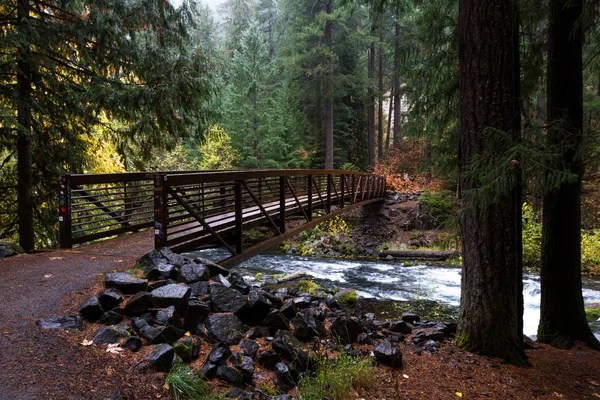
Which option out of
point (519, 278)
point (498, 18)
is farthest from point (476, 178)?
point (498, 18)

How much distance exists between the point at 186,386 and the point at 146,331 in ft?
2.70

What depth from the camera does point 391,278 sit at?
11445 millimetres

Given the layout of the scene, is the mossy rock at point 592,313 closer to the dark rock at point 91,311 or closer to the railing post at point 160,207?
the railing post at point 160,207

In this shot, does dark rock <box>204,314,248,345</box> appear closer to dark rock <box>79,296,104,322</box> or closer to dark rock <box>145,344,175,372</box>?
dark rock <box>145,344,175,372</box>

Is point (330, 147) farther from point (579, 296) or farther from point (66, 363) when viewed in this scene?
point (66, 363)

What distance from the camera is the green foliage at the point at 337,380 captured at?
300 cm

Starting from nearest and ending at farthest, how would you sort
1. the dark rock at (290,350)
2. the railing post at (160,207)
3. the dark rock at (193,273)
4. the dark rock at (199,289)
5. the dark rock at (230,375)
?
the dark rock at (230,375)
the dark rock at (290,350)
the dark rock at (199,289)
the dark rock at (193,273)
the railing post at (160,207)

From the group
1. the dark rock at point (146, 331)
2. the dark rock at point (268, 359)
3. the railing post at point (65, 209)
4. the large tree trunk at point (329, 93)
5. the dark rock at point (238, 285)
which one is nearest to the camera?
the dark rock at point (146, 331)

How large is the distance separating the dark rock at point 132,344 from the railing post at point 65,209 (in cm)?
369

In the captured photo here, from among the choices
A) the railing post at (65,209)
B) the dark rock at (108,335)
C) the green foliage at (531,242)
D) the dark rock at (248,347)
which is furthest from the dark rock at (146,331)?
the green foliage at (531,242)

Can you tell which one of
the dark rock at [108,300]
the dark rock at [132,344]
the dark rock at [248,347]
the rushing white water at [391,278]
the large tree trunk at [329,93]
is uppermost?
the large tree trunk at [329,93]

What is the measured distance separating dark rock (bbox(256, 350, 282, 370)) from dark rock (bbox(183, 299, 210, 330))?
28.9 inches

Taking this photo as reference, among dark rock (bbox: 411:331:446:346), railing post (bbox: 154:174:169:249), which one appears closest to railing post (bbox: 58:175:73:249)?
railing post (bbox: 154:174:169:249)

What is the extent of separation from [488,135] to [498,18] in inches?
54.6
